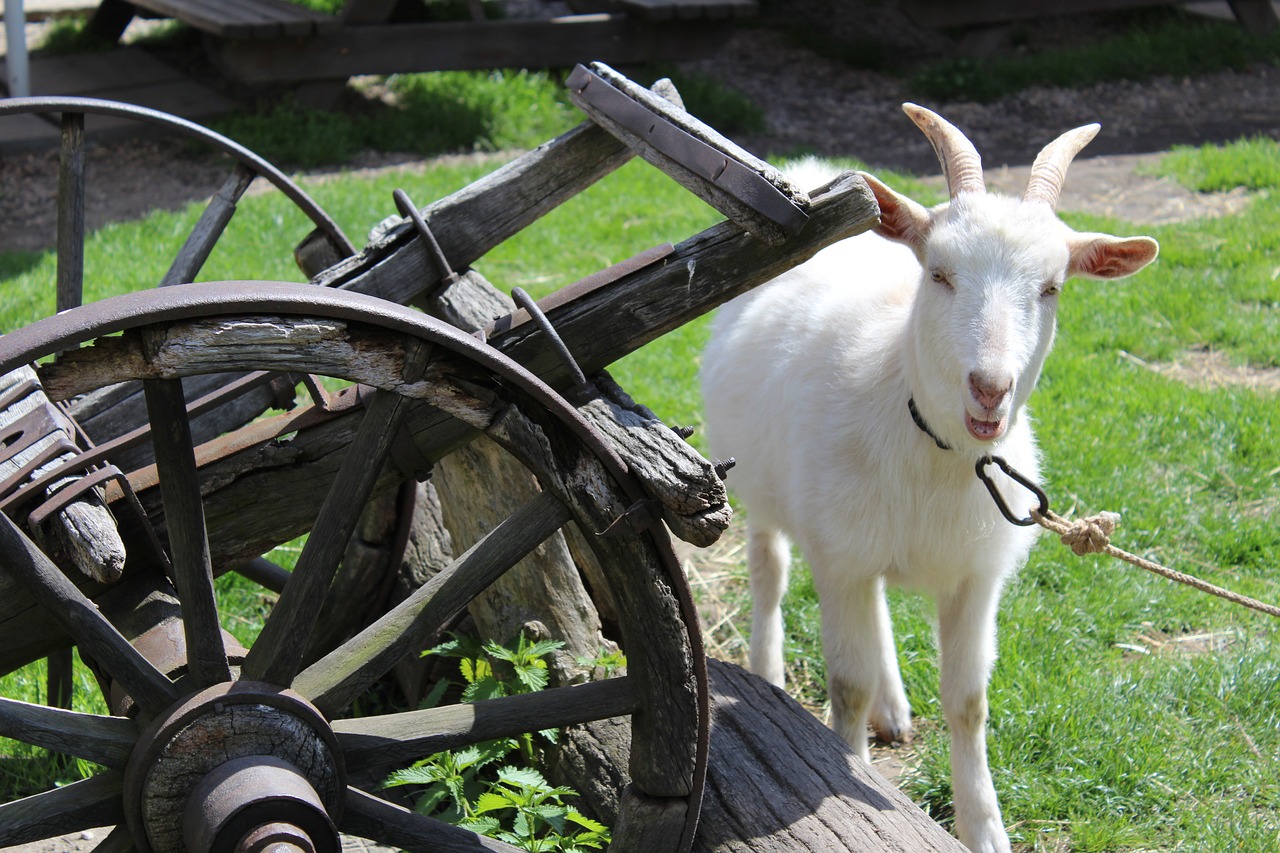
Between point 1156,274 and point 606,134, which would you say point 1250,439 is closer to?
point 1156,274

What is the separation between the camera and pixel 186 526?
206 centimetres

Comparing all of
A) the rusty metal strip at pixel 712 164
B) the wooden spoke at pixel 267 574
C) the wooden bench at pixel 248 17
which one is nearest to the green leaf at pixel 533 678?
the wooden spoke at pixel 267 574

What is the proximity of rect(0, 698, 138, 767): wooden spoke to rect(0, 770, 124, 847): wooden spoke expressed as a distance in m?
0.05

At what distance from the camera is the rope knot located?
3.00 meters

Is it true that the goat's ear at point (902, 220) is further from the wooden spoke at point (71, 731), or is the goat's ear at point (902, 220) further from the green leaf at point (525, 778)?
the wooden spoke at point (71, 731)

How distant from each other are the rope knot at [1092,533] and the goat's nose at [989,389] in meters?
0.45

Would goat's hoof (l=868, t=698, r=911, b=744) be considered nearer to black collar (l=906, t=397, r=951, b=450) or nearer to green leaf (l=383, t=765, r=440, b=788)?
black collar (l=906, t=397, r=951, b=450)

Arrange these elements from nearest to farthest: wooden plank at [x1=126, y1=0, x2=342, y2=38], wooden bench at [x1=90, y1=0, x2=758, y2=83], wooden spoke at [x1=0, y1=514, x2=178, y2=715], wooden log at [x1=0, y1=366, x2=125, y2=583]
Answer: wooden spoke at [x1=0, y1=514, x2=178, y2=715] < wooden log at [x1=0, y1=366, x2=125, y2=583] < wooden plank at [x1=126, y1=0, x2=342, y2=38] < wooden bench at [x1=90, y1=0, x2=758, y2=83]

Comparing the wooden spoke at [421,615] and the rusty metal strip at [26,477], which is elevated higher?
the rusty metal strip at [26,477]

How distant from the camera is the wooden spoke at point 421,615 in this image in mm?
2258

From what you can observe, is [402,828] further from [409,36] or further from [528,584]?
[409,36]

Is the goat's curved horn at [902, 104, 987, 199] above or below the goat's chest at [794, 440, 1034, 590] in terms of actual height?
above

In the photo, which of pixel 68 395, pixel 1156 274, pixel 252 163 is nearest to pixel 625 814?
pixel 68 395

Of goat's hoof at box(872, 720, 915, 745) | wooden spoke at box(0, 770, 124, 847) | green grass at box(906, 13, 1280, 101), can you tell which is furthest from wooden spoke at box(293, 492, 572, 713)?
green grass at box(906, 13, 1280, 101)
